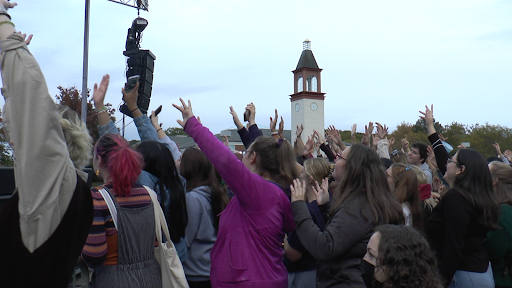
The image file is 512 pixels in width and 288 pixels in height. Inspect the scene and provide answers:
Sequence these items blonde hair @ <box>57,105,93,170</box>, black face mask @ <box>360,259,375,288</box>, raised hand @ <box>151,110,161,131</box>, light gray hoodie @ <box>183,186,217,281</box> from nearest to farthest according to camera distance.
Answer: blonde hair @ <box>57,105,93,170</box>, black face mask @ <box>360,259,375,288</box>, light gray hoodie @ <box>183,186,217,281</box>, raised hand @ <box>151,110,161,131</box>

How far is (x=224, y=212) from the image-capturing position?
2867mm

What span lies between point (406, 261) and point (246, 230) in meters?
0.99

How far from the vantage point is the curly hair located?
214cm

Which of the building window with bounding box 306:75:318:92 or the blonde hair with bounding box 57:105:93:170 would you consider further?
the building window with bounding box 306:75:318:92

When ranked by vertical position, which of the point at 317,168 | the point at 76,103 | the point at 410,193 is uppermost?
the point at 76,103

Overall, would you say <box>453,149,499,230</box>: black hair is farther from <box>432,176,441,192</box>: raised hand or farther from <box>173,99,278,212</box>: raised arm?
<box>432,176,441,192</box>: raised hand

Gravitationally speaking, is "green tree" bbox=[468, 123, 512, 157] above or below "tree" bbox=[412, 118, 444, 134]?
below

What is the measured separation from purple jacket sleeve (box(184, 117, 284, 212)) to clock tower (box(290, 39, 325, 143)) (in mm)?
40918

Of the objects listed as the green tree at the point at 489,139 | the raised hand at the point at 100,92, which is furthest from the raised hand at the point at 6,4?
the green tree at the point at 489,139

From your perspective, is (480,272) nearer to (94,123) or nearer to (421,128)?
(94,123)

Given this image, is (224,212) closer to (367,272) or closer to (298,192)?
(298,192)

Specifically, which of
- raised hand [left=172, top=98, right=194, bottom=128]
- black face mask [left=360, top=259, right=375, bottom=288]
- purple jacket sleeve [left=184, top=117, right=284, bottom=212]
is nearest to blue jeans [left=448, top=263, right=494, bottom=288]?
black face mask [left=360, top=259, right=375, bottom=288]

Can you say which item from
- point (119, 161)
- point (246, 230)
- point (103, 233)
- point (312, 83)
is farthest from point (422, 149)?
point (312, 83)

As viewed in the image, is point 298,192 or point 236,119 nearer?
point 298,192
